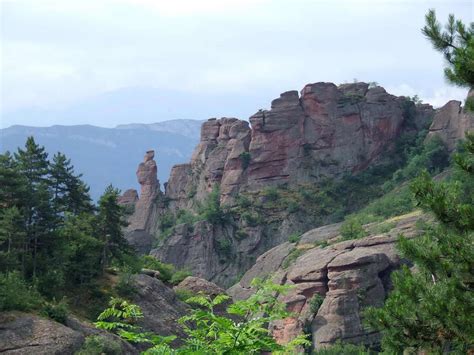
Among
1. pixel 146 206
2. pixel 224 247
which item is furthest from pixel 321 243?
pixel 146 206

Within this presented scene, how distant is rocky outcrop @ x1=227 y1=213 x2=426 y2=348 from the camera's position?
160ft

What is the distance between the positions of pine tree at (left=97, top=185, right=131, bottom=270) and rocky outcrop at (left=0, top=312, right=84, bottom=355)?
10.3 m

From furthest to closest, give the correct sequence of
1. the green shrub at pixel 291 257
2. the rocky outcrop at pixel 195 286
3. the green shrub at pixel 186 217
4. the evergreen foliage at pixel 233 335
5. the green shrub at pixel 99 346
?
the green shrub at pixel 186 217, the green shrub at pixel 291 257, the rocky outcrop at pixel 195 286, the green shrub at pixel 99 346, the evergreen foliage at pixel 233 335

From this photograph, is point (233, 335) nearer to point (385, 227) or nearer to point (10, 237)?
point (10, 237)

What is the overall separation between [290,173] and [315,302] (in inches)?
1155

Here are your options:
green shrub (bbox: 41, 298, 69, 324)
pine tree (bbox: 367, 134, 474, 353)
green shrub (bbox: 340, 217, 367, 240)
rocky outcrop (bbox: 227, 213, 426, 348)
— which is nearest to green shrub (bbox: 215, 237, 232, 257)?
green shrub (bbox: 340, 217, 367, 240)

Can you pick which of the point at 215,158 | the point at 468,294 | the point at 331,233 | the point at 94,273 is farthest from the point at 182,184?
the point at 468,294

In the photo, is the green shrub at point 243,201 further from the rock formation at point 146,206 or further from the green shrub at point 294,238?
the rock formation at point 146,206

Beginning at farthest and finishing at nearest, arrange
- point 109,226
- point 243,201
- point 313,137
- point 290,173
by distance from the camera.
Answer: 1. point 313,137
2. point 290,173
3. point 243,201
4. point 109,226

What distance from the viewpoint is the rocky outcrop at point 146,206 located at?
8438 cm

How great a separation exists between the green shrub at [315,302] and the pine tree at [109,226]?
17.0m

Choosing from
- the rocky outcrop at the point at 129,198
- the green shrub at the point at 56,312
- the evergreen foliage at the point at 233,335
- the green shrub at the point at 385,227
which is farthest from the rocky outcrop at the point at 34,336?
the rocky outcrop at the point at 129,198

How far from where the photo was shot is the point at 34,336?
1069 inches

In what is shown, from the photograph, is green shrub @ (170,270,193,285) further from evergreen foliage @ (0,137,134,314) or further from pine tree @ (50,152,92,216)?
pine tree @ (50,152,92,216)
